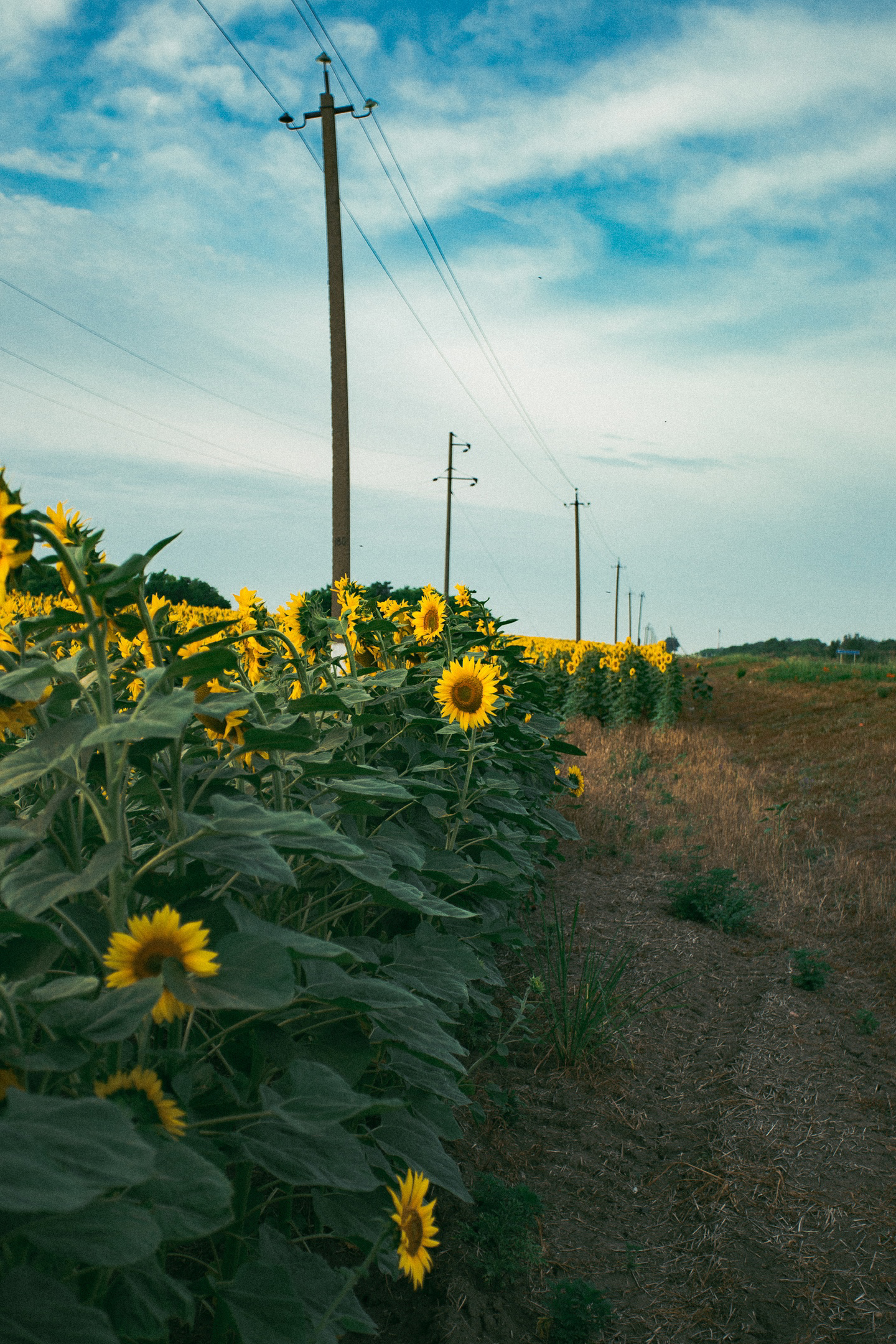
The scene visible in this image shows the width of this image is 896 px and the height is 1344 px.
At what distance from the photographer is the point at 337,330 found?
12969 millimetres

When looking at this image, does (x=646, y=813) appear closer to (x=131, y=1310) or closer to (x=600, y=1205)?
(x=600, y=1205)

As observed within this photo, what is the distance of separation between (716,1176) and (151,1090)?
2519mm

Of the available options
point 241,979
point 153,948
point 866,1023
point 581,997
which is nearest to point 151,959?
point 153,948

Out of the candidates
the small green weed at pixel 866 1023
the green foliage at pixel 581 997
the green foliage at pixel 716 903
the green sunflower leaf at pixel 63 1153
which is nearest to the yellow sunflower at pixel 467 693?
the green foliage at pixel 581 997

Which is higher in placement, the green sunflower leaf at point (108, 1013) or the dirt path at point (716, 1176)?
the green sunflower leaf at point (108, 1013)

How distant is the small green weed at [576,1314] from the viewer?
2127mm

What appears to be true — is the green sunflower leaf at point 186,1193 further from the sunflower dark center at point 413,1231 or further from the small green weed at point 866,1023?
the small green weed at point 866,1023

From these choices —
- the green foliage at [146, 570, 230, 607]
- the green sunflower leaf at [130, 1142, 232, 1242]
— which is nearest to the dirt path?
the green sunflower leaf at [130, 1142, 232, 1242]

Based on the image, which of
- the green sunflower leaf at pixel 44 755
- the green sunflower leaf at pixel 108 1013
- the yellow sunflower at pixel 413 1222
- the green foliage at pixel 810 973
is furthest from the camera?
the green foliage at pixel 810 973

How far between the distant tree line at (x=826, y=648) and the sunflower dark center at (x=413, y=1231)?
27324 millimetres

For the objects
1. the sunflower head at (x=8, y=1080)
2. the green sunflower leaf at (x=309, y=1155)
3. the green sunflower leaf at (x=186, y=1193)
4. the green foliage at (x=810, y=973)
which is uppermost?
the sunflower head at (x=8, y=1080)

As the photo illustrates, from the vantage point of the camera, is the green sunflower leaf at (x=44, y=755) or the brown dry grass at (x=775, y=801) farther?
the brown dry grass at (x=775, y=801)

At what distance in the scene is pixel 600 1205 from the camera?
2.78 m

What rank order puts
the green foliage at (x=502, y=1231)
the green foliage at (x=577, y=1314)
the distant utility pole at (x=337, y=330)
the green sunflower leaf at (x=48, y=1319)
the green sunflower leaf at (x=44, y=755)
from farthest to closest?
the distant utility pole at (x=337, y=330)
the green foliage at (x=502, y=1231)
the green foliage at (x=577, y=1314)
the green sunflower leaf at (x=44, y=755)
the green sunflower leaf at (x=48, y=1319)
